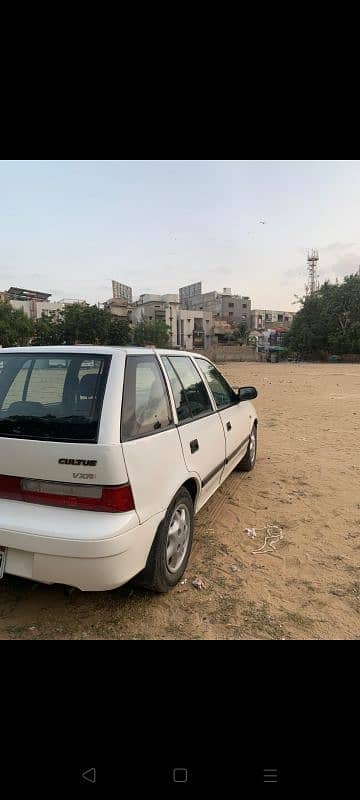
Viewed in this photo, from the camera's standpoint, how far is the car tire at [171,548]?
231cm

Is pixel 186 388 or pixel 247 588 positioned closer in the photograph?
pixel 247 588

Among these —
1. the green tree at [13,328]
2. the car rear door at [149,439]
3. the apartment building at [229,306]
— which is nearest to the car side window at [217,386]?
the car rear door at [149,439]

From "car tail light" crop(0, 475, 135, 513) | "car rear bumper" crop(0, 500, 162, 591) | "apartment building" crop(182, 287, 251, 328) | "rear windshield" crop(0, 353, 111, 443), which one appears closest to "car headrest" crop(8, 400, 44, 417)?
"rear windshield" crop(0, 353, 111, 443)

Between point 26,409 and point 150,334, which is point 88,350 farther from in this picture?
point 150,334

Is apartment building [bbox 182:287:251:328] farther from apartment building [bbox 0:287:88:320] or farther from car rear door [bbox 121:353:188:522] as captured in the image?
car rear door [bbox 121:353:188:522]

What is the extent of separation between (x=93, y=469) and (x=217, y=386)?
85.3 inches

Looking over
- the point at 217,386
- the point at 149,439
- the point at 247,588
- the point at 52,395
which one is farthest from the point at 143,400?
the point at 217,386

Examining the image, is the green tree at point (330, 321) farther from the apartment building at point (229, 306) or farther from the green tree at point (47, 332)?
the apartment building at point (229, 306)

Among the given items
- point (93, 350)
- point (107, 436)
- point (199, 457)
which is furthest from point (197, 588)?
point (93, 350)

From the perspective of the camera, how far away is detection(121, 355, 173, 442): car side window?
2.15 metres

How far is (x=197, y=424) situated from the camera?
9.82 feet
